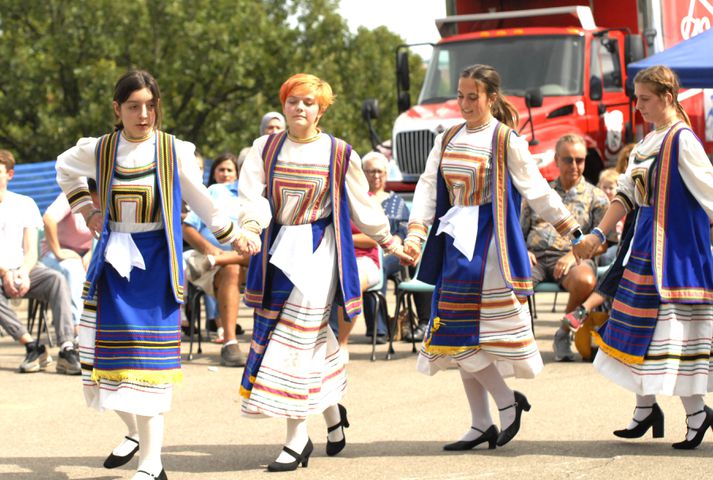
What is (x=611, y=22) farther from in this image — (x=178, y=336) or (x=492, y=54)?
(x=178, y=336)

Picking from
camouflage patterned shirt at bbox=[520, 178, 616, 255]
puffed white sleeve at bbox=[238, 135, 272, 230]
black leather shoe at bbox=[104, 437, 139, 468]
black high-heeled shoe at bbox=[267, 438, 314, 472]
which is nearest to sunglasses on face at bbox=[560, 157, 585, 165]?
camouflage patterned shirt at bbox=[520, 178, 616, 255]

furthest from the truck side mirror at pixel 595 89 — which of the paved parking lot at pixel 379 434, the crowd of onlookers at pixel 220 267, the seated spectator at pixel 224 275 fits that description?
the paved parking lot at pixel 379 434

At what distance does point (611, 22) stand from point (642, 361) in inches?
373

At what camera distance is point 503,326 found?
640 centimetres

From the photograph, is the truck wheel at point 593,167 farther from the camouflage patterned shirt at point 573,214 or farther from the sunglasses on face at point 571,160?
the sunglasses on face at point 571,160

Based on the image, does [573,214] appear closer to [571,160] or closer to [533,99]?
[571,160]

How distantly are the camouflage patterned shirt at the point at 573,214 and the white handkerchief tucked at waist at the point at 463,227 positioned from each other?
3154 millimetres

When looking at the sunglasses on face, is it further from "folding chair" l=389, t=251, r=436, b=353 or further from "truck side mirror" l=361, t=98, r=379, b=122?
"truck side mirror" l=361, t=98, r=379, b=122

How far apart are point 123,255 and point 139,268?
9cm

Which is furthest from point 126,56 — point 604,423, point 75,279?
point 604,423

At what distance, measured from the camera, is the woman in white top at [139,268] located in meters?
5.72

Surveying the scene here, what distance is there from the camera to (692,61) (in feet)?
36.7

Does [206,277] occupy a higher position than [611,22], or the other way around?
[611,22]

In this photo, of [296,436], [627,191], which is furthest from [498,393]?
[627,191]
